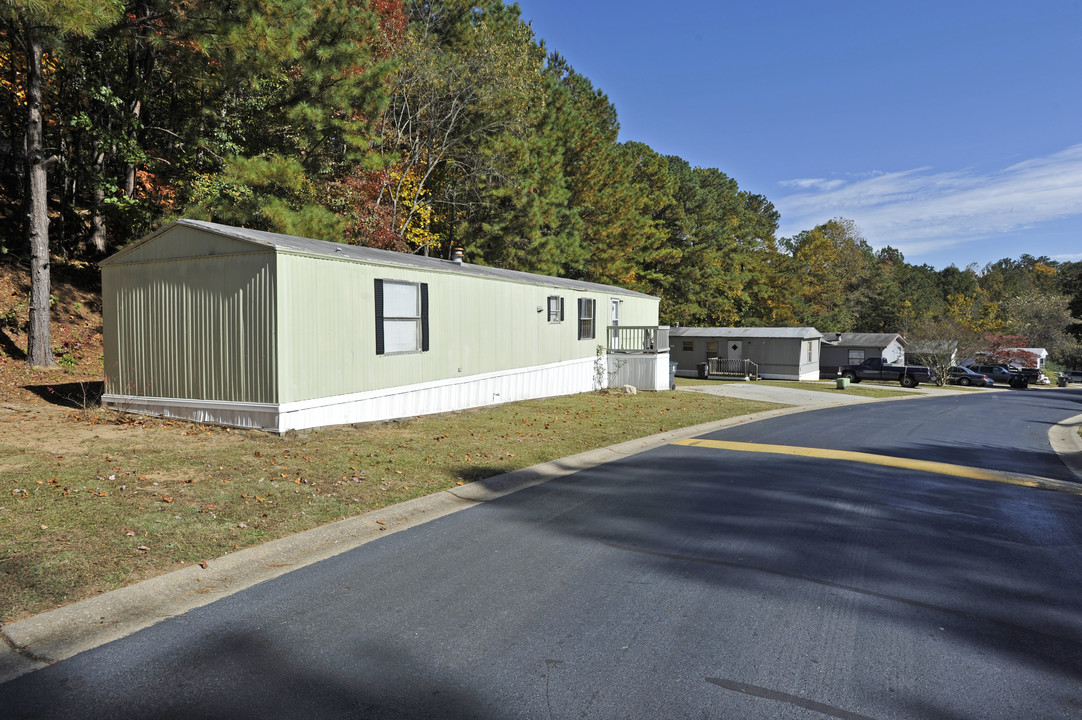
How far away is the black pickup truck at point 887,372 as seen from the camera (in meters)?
37.0

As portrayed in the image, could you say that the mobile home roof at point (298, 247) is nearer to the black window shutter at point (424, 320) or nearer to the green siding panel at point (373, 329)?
the green siding panel at point (373, 329)

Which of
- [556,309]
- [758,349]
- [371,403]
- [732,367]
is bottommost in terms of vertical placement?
[732,367]

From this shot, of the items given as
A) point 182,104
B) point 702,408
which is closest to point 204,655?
point 702,408

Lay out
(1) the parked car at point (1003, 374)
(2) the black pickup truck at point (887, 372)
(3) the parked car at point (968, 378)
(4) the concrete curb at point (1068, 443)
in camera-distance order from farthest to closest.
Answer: (1) the parked car at point (1003, 374) < (3) the parked car at point (968, 378) < (2) the black pickup truck at point (887, 372) < (4) the concrete curb at point (1068, 443)

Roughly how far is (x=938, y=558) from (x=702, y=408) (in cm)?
1192

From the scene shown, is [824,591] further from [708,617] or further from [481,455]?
[481,455]

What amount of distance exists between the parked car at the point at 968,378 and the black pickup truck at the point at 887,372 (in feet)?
12.6

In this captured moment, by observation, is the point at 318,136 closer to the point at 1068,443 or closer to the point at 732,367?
the point at 1068,443

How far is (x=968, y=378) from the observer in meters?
43.0

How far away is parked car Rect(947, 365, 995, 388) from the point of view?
42.4 m

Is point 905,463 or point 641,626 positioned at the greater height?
point 641,626

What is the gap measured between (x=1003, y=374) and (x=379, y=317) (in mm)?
48528

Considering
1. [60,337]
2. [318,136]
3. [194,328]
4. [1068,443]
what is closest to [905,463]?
[1068,443]

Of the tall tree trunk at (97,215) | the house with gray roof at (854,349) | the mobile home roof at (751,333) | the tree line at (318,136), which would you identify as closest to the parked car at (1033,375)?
the house with gray roof at (854,349)
